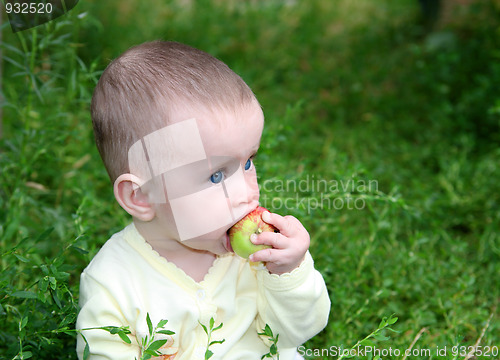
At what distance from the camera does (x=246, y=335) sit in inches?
72.2

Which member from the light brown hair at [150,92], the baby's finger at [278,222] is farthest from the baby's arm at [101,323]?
the baby's finger at [278,222]

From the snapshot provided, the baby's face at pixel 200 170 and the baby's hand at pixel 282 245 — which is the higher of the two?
the baby's face at pixel 200 170

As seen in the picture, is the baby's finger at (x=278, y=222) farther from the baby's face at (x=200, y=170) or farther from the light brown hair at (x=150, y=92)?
the light brown hair at (x=150, y=92)

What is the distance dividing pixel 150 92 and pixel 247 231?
1.43ft

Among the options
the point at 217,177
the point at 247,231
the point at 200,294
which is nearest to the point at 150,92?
the point at 217,177

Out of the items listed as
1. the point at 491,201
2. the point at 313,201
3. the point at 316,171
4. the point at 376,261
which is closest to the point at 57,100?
the point at 316,171

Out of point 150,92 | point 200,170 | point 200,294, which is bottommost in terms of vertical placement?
point 200,294

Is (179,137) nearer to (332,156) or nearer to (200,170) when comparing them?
(200,170)

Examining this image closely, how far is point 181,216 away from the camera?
1.61m

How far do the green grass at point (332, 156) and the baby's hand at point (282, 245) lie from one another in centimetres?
32

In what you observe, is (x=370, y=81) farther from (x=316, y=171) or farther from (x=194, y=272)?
(x=194, y=272)

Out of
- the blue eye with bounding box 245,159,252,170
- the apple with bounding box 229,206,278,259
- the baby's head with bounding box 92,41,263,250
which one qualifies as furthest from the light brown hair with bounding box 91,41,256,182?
the apple with bounding box 229,206,278,259

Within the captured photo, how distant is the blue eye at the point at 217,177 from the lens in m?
1.60

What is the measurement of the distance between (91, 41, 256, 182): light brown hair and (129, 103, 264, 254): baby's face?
1.3 inches
